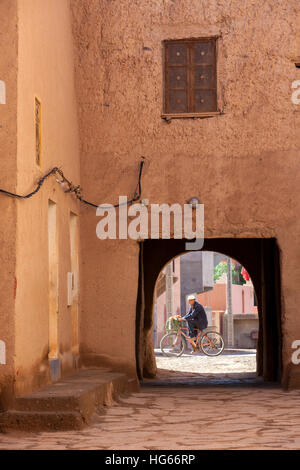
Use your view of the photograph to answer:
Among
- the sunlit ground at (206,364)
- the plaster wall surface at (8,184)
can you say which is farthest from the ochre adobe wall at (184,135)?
the sunlit ground at (206,364)

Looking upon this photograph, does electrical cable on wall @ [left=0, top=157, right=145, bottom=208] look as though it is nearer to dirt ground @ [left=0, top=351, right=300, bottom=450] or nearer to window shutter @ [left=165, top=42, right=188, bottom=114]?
window shutter @ [left=165, top=42, right=188, bottom=114]

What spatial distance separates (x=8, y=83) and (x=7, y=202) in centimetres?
113

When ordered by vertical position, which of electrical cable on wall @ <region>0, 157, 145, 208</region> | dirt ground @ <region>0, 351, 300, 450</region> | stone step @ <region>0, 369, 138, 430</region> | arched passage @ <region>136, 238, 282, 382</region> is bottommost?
dirt ground @ <region>0, 351, 300, 450</region>

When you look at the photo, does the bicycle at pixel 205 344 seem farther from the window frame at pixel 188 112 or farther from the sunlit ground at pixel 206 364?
the window frame at pixel 188 112

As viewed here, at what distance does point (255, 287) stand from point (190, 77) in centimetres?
462

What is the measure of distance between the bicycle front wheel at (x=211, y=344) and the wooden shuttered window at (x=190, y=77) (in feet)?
29.7

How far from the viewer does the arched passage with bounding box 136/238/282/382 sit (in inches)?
432

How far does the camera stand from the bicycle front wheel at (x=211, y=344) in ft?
58.1

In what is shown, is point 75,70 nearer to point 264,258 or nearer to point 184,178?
point 184,178

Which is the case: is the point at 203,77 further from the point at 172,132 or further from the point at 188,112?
the point at 172,132

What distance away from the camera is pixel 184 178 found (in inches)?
380

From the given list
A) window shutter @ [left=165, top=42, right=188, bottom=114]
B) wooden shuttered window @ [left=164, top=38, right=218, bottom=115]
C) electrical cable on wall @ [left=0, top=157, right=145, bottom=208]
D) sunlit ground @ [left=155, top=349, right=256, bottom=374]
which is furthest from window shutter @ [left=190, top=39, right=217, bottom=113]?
sunlit ground @ [left=155, top=349, right=256, bottom=374]

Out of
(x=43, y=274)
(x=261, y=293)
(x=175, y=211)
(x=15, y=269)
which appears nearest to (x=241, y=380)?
(x=261, y=293)

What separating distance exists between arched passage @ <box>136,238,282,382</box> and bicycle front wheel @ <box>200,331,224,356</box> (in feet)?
15.7
